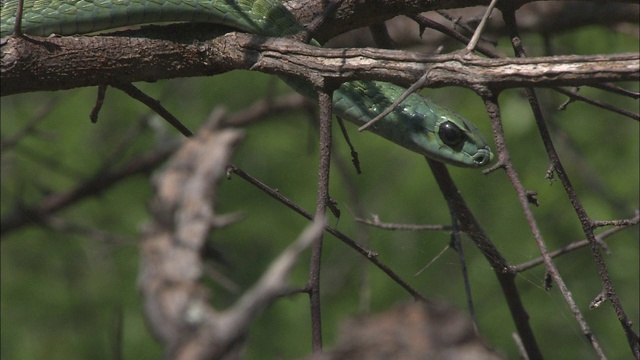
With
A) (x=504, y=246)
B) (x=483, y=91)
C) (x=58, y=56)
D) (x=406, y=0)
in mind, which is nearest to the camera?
(x=483, y=91)

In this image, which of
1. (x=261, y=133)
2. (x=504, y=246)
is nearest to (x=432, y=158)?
(x=504, y=246)

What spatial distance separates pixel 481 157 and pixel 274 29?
1194 mm

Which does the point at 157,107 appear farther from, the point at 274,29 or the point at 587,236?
the point at 587,236

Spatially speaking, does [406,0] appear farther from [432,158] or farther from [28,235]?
[28,235]

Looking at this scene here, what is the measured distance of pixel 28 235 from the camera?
7098 mm

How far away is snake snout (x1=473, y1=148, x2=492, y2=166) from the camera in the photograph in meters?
3.92

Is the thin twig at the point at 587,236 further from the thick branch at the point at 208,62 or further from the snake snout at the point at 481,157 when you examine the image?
the snake snout at the point at 481,157

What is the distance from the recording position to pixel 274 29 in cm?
340

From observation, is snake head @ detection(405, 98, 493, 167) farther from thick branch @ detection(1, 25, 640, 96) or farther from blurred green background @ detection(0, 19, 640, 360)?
blurred green background @ detection(0, 19, 640, 360)

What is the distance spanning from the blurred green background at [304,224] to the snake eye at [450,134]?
239cm

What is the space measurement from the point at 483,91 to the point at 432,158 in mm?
1371

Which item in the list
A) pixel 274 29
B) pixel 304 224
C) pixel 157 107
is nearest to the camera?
pixel 157 107

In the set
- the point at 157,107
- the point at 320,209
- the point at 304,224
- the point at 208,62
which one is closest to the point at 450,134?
the point at 208,62

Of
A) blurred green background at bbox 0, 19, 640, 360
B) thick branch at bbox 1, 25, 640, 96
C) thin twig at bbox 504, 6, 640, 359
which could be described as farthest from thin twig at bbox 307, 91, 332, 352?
blurred green background at bbox 0, 19, 640, 360
